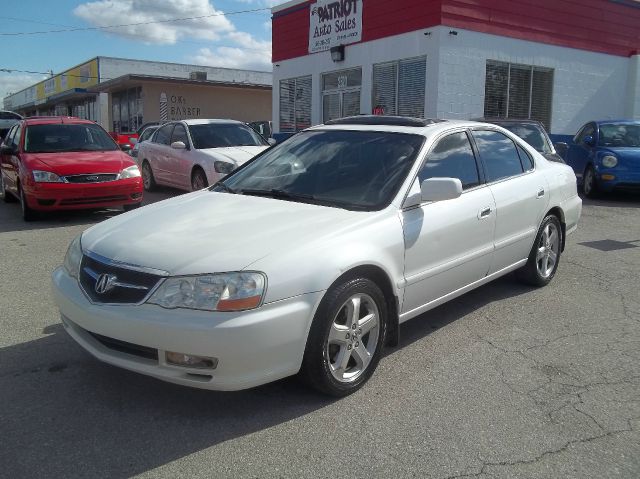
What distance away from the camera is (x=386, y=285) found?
362 centimetres

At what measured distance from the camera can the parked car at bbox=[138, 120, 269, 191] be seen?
996 centimetres

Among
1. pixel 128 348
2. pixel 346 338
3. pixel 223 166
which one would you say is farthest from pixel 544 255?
pixel 223 166

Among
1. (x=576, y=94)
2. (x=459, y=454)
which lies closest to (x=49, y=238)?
(x=459, y=454)

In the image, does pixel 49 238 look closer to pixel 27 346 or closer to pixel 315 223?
pixel 27 346

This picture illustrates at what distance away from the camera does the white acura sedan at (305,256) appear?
294 cm

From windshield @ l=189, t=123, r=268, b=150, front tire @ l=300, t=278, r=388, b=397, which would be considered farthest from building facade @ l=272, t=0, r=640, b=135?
front tire @ l=300, t=278, r=388, b=397

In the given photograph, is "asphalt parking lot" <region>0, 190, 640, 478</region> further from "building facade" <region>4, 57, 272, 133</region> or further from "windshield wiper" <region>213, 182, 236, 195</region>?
"building facade" <region>4, 57, 272, 133</region>

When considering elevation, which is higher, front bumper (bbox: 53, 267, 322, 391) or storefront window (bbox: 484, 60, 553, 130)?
storefront window (bbox: 484, 60, 553, 130)

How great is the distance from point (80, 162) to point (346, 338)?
6790 mm

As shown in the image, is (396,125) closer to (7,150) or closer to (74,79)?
(7,150)

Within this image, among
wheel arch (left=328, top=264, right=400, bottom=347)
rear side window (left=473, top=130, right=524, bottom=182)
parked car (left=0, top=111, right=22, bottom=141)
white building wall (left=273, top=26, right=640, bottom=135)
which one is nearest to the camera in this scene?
wheel arch (left=328, top=264, right=400, bottom=347)

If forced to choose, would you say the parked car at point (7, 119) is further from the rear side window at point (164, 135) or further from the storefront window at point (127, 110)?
the rear side window at point (164, 135)

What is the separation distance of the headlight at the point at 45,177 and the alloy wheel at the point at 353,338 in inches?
257

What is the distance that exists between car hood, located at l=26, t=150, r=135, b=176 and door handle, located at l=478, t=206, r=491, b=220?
617cm
